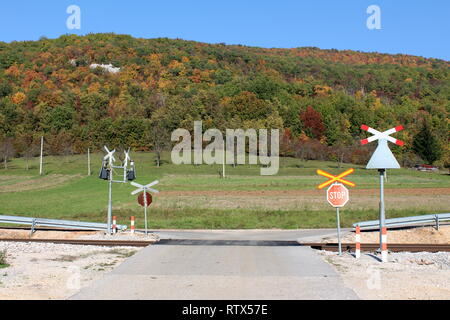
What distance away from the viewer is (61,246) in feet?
72.2

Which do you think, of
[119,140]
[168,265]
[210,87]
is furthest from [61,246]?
[210,87]

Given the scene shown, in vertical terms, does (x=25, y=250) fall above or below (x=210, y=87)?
below

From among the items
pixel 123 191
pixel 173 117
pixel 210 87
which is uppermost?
pixel 210 87

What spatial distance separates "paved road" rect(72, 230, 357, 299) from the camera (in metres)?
12.4

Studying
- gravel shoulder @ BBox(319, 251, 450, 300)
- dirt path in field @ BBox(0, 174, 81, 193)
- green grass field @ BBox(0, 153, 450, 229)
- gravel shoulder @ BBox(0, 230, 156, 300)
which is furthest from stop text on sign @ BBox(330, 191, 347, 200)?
dirt path in field @ BBox(0, 174, 81, 193)

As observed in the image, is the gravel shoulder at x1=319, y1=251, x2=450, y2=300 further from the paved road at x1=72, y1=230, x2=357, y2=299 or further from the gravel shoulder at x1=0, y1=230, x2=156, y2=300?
the gravel shoulder at x1=0, y1=230, x2=156, y2=300

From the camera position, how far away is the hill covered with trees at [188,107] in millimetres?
137125

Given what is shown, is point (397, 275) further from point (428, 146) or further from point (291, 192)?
point (428, 146)

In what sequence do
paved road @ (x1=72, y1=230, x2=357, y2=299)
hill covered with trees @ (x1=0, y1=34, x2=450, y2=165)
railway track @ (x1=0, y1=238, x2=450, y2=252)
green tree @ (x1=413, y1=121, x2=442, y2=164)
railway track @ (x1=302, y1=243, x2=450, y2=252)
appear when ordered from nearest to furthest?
paved road @ (x1=72, y1=230, x2=357, y2=299), railway track @ (x1=302, y1=243, x2=450, y2=252), railway track @ (x1=0, y1=238, x2=450, y2=252), green tree @ (x1=413, y1=121, x2=442, y2=164), hill covered with trees @ (x1=0, y1=34, x2=450, y2=165)

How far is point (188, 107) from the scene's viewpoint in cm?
15350

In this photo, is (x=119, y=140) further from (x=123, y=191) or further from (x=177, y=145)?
(x=123, y=191)

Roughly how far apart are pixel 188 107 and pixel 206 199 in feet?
328

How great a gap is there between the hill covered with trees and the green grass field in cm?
3095
